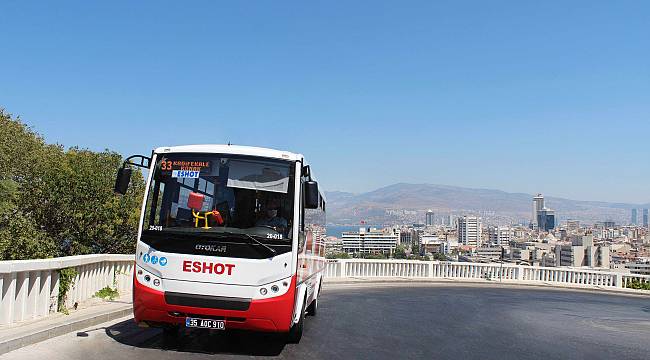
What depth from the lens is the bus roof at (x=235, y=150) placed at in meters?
8.33

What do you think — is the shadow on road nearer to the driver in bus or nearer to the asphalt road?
the asphalt road

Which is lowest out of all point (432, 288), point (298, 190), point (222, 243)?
point (432, 288)

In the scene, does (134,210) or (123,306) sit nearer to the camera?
(123,306)

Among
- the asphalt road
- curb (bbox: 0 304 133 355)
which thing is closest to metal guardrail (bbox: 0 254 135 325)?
curb (bbox: 0 304 133 355)

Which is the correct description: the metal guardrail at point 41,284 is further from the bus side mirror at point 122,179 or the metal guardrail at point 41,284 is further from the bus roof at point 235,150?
the bus roof at point 235,150

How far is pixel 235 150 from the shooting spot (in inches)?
330

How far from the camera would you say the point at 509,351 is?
9.22m

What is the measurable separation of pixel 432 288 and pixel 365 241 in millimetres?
23498

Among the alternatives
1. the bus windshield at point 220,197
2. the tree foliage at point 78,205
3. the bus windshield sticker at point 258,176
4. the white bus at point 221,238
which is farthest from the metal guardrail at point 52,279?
the tree foliage at point 78,205

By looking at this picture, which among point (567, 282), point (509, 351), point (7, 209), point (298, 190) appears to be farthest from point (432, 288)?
point (7, 209)

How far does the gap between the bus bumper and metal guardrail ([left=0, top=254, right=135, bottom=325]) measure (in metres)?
1.82

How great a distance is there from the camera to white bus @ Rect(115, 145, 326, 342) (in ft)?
25.1

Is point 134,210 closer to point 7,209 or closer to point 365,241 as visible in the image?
point 7,209

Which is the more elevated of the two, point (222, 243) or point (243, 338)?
point (222, 243)
